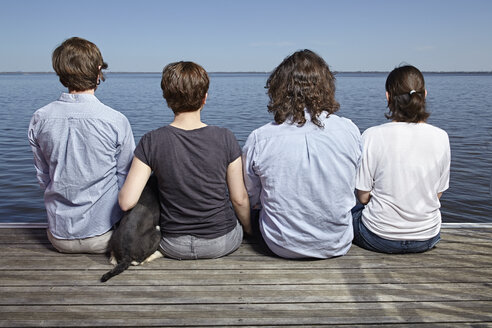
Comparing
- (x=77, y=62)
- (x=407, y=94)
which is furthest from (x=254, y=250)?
(x=77, y=62)

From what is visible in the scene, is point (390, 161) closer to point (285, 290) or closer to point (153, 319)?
point (285, 290)

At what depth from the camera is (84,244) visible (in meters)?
2.87

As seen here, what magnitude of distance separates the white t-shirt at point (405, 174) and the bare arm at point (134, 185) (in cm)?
137

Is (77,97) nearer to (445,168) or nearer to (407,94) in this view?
(407,94)

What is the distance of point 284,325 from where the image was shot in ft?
6.96

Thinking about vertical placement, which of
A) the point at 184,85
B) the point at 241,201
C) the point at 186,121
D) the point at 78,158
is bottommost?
the point at 241,201

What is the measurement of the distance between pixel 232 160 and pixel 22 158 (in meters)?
8.88

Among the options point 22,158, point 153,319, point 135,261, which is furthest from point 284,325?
point 22,158

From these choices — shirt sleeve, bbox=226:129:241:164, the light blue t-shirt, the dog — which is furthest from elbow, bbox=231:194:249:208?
the dog

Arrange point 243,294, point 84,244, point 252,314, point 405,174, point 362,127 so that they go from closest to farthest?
point 252,314 → point 243,294 → point 405,174 → point 84,244 → point 362,127

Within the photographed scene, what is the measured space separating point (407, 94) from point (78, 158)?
209 cm

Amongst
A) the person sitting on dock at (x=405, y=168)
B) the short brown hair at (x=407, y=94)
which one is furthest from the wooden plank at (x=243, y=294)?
the short brown hair at (x=407, y=94)

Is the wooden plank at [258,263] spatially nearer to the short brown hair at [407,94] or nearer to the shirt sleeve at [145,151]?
the shirt sleeve at [145,151]

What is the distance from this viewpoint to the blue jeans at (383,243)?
2.88m
